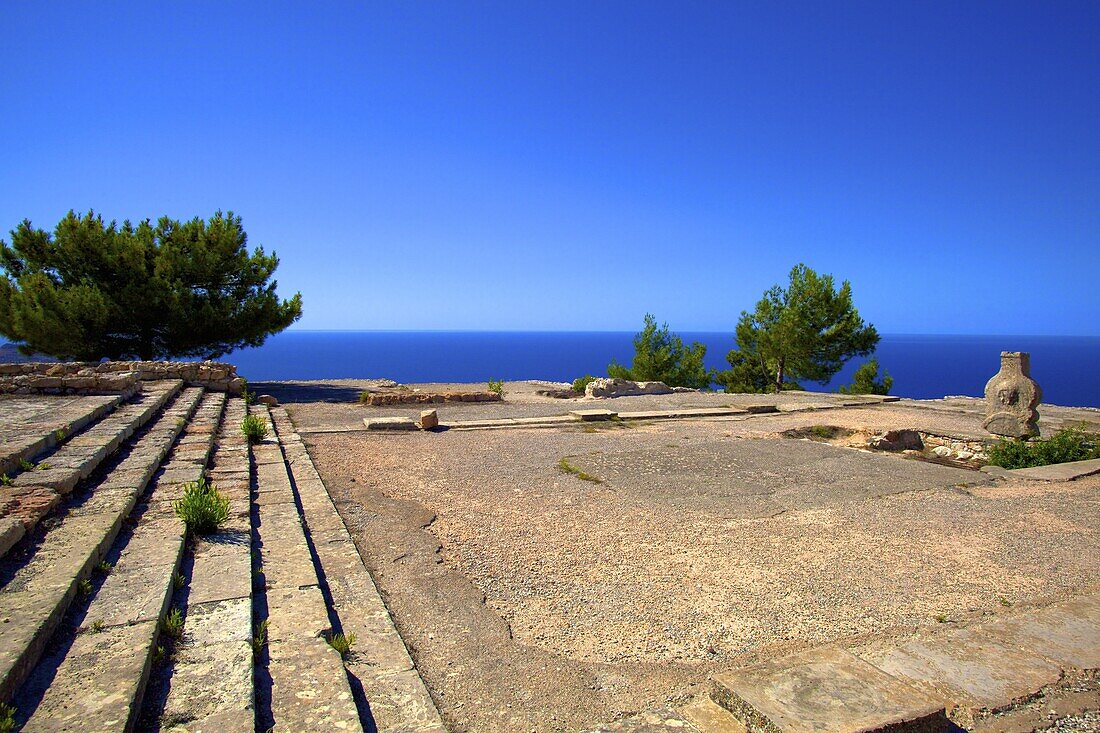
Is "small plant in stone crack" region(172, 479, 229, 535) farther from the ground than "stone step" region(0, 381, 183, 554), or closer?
closer

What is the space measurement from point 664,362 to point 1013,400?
19.1m

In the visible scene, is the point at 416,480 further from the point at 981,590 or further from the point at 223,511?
the point at 981,590

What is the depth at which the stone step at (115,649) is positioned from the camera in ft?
8.05

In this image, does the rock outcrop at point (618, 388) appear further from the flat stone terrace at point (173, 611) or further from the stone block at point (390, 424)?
the flat stone terrace at point (173, 611)

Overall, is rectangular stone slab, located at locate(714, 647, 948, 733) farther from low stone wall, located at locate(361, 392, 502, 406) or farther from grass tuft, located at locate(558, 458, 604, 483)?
low stone wall, located at locate(361, 392, 502, 406)

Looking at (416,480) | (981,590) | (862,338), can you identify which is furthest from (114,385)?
(862,338)

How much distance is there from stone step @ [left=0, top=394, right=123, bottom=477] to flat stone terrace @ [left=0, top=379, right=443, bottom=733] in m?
0.04

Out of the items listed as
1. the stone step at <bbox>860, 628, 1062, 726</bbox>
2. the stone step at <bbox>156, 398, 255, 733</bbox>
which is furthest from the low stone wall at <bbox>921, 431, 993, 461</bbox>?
the stone step at <bbox>156, 398, 255, 733</bbox>

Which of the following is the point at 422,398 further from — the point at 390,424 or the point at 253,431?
the point at 253,431

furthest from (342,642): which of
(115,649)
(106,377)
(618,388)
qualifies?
(618,388)

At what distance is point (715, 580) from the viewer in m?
4.65

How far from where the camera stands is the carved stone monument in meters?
11.1

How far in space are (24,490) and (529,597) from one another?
151 inches

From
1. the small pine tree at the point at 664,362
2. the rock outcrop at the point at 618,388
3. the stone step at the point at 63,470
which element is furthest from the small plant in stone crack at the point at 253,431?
the small pine tree at the point at 664,362
